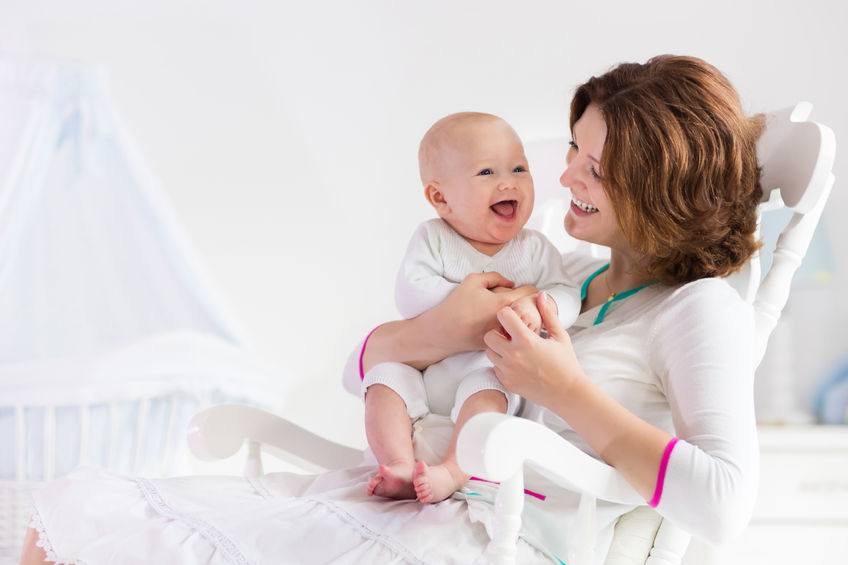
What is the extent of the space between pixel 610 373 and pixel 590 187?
0.27 m

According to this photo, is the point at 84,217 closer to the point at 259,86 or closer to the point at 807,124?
the point at 259,86

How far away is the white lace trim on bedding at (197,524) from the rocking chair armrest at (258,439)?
0.24m

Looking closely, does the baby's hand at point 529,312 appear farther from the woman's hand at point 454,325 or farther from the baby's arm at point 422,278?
the baby's arm at point 422,278

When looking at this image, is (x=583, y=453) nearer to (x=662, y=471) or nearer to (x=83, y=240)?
(x=662, y=471)

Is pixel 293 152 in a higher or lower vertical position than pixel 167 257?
higher

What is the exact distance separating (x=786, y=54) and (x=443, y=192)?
5.98 feet

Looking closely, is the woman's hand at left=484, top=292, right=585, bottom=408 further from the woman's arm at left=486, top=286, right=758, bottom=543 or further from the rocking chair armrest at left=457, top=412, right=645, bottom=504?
the rocking chair armrest at left=457, top=412, right=645, bottom=504

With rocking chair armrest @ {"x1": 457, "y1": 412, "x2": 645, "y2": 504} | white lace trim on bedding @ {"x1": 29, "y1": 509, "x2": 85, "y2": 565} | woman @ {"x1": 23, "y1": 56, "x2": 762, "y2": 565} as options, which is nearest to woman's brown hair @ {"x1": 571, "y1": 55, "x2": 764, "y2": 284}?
woman @ {"x1": 23, "y1": 56, "x2": 762, "y2": 565}

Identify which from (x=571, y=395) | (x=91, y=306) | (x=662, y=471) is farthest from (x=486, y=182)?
(x=91, y=306)

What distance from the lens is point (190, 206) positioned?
3.07 metres

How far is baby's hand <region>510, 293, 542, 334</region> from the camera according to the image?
1069mm

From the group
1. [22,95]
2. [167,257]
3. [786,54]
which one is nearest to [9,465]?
[167,257]

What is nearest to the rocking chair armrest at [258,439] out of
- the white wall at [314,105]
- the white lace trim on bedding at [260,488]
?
the white lace trim on bedding at [260,488]

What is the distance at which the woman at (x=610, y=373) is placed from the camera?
0.91 metres
